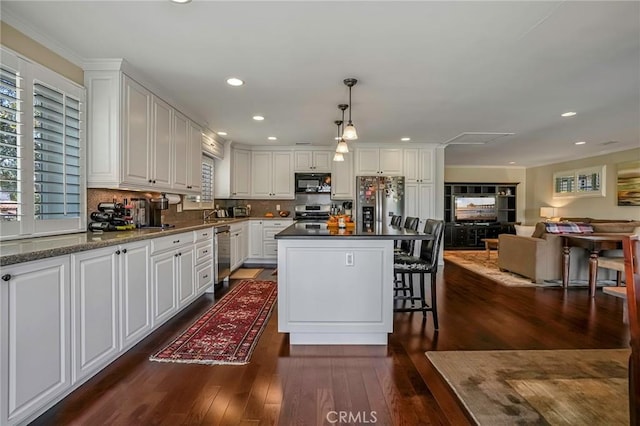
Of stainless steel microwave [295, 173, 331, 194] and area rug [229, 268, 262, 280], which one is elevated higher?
stainless steel microwave [295, 173, 331, 194]

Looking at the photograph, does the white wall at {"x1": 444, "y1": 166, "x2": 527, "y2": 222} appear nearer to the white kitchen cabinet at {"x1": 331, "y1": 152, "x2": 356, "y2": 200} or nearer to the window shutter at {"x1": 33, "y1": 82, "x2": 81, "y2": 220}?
the white kitchen cabinet at {"x1": 331, "y1": 152, "x2": 356, "y2": 200}

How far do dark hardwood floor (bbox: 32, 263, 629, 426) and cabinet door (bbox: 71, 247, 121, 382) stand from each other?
5.9 inches

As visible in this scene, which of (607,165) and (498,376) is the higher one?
(607,165)

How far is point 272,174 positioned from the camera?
21.7 ft

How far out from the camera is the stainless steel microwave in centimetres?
653

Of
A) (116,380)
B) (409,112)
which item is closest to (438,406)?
(116,380)

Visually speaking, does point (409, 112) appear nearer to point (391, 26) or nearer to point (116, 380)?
point (391, 26)

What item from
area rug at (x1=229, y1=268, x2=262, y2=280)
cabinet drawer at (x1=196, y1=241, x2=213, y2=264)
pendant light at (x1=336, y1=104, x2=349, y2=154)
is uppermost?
pendant light at (x1=336, y1=104, x2=349, y2=154)

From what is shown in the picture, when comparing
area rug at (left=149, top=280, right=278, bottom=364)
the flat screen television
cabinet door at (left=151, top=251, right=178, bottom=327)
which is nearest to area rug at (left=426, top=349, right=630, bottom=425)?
area rug at (left=149, top=280, right=278, bottom=364)

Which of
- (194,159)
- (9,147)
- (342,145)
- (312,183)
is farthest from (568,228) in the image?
(9,147)

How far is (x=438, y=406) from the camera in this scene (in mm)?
1890

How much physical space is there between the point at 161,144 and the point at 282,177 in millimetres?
3269

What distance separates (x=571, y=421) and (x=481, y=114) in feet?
11.5

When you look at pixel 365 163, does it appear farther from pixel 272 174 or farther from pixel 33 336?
pixel 33 336
